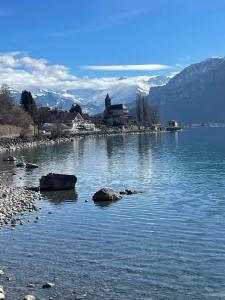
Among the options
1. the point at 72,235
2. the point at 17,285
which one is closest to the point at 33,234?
the point at 72,235

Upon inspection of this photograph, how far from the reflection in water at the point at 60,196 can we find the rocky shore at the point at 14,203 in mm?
1056

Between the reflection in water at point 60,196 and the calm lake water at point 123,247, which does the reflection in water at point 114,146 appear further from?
the calm lake water at point 123,247

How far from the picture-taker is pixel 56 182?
157 feet

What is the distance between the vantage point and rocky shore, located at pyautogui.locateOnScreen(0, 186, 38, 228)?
109 feet

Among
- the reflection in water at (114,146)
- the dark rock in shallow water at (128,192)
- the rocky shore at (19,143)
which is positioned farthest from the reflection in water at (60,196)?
the rocky shore at (19,143)

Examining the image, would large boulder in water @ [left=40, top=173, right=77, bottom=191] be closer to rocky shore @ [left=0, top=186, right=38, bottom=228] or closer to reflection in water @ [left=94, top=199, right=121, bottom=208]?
rocky shore @ [left=0, top=186, right=38, bottom=228]

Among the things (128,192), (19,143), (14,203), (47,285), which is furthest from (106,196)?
(19,143)

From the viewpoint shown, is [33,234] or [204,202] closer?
[33,234]

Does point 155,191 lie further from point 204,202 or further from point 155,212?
point 155,212

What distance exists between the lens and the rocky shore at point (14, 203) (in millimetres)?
33094

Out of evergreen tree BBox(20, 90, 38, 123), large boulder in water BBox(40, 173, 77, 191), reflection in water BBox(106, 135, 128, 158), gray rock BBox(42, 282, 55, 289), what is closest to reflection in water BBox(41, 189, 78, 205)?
large boulder in water BBox(40, 173, 77, 191)

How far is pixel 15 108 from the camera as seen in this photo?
562 feet

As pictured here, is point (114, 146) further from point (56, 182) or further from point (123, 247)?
point (123, 247)

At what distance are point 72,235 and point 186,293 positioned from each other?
1083 cm
